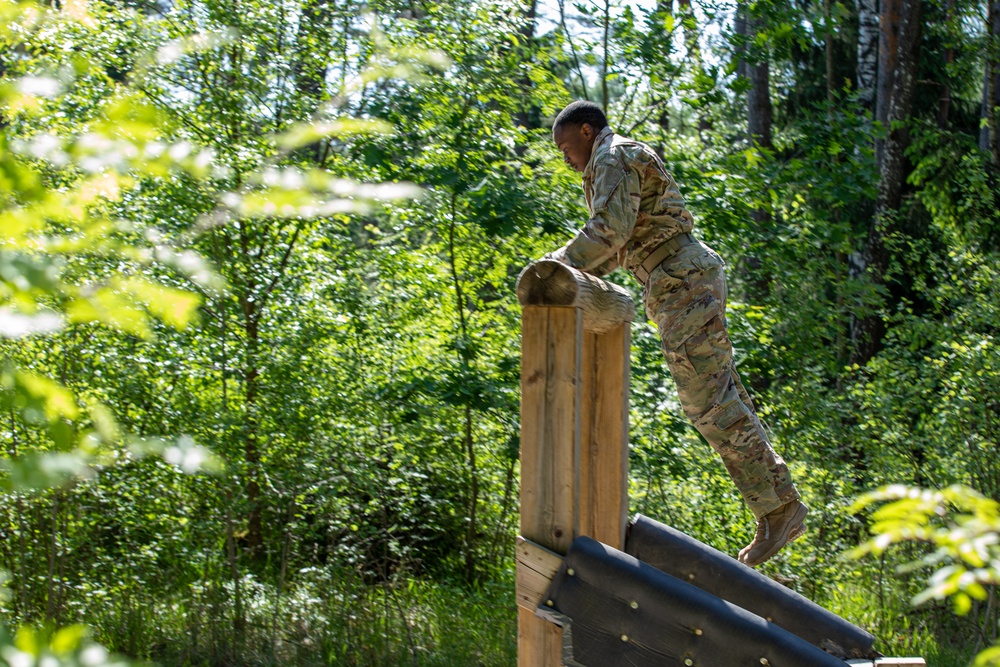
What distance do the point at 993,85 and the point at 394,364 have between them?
9271 mm

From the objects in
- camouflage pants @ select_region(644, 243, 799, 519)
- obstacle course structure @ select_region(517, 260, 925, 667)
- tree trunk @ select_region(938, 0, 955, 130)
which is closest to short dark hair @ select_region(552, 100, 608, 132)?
camouflage pants @ select_region(644, 243, 799, 519)

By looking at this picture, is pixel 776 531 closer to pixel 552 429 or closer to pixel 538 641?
pixel 538 641

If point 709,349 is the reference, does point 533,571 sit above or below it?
below

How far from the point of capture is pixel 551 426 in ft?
10.1

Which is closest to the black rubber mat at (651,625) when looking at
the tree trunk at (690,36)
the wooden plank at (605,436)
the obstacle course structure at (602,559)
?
the obstacle course structure at (602,559)

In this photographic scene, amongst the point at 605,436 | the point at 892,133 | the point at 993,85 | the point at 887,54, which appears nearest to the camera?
the point at 605,436

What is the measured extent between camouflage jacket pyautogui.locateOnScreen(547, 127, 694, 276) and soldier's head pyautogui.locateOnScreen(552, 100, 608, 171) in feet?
0.13

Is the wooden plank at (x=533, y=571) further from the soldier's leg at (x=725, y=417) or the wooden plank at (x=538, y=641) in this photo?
the soldier's leg at (x=725, y=417)

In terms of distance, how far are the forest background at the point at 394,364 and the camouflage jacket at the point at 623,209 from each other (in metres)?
1.87

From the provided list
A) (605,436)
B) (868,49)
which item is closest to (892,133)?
(868,49)

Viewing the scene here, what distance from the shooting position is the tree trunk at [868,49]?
12977 mm

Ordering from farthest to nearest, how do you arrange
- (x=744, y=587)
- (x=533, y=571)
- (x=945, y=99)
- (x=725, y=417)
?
(x=945, y=99) < (x=725, y=417) < (x=744, y=587) < (x=533, y=571)

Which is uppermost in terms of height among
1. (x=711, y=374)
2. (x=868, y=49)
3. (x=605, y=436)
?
(x=868, y=49)

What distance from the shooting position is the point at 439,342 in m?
6.87
